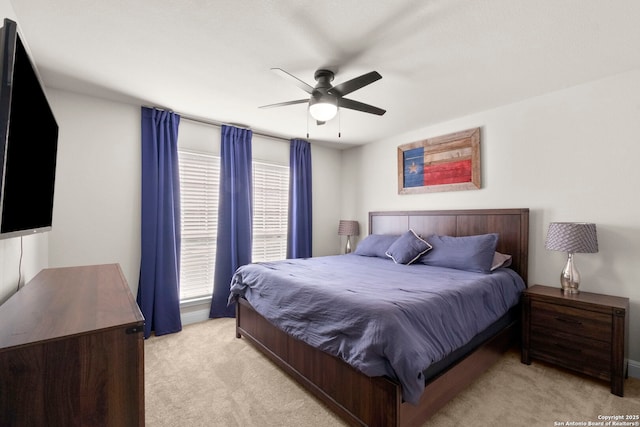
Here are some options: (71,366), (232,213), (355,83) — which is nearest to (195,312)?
(232,213)

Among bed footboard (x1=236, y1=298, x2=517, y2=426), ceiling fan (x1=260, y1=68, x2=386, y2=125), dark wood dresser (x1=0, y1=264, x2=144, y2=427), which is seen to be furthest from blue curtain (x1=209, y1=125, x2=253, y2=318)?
dark wood dresser (x1=0, y1=264, x2=144, y2=427)

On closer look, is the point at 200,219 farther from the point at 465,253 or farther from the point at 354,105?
the point at 465,253

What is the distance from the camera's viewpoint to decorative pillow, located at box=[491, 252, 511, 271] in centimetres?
282

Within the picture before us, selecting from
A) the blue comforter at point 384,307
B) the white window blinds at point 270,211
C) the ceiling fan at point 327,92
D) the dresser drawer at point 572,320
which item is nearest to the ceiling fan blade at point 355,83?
the ceiling fan at point 327,92

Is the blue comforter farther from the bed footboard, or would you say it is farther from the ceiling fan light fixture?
the ceiling fan light fixture

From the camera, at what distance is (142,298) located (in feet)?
10.0

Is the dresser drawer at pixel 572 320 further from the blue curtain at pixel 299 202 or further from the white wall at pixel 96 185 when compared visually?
the white wall at pixel 96 185

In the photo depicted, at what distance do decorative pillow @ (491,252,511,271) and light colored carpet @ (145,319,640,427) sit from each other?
0.84m

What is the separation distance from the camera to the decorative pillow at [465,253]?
2.76 m

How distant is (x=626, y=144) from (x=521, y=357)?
205 centimetres

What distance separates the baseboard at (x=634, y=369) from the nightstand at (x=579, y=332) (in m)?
0.18

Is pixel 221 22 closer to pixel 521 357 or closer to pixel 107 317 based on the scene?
pixel 107 317

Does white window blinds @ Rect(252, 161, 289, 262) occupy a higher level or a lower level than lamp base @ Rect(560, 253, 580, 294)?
higher

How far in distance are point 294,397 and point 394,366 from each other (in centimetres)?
98
